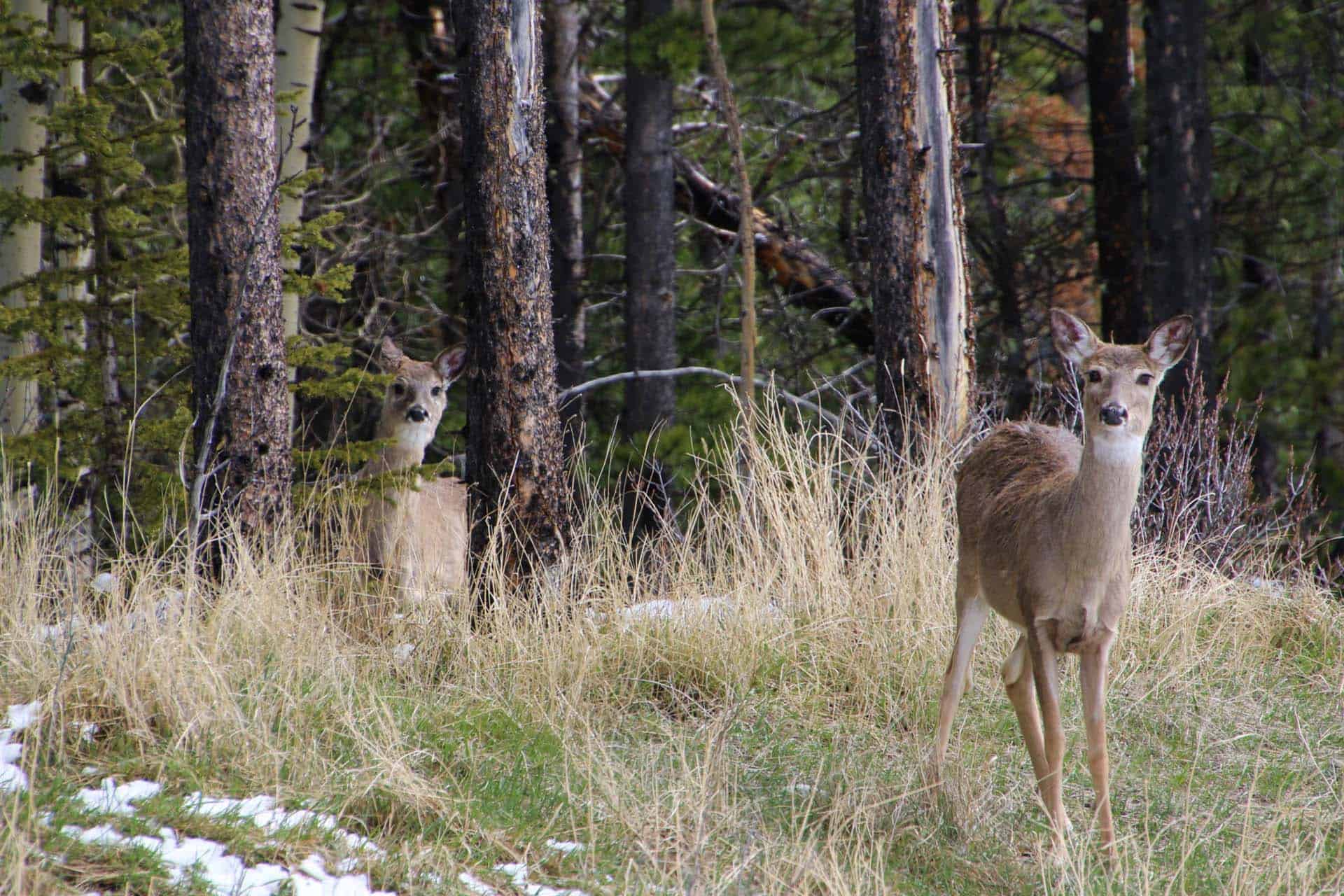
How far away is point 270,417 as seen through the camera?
6.31 m

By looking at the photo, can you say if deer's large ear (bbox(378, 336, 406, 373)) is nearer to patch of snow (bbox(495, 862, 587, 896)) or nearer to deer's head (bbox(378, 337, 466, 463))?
deer's head (bbox(378, 337, 466, 463))

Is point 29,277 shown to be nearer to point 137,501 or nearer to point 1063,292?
point 137,501

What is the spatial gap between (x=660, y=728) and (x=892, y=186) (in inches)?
149

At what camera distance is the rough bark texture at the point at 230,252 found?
6.21m

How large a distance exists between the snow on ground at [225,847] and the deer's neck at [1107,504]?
1.88m

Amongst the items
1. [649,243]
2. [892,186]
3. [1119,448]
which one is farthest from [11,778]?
[649,243]

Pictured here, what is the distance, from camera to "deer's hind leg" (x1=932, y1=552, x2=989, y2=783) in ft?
16.3

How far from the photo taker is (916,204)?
25.4 ft

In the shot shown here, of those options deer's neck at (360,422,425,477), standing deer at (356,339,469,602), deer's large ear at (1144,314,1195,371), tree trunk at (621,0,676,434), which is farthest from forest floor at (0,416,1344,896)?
tree trunk at (621,0,676,434)

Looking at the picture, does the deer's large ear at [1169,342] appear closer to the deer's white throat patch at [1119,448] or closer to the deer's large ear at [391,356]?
the deer's white throat patch at [1119,448]

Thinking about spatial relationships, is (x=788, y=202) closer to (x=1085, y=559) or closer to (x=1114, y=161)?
(x=1114, y=161)

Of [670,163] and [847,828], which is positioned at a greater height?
[670,163]

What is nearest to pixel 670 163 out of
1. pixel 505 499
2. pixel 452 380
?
pixel 452 380

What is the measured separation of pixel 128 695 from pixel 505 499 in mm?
2357
